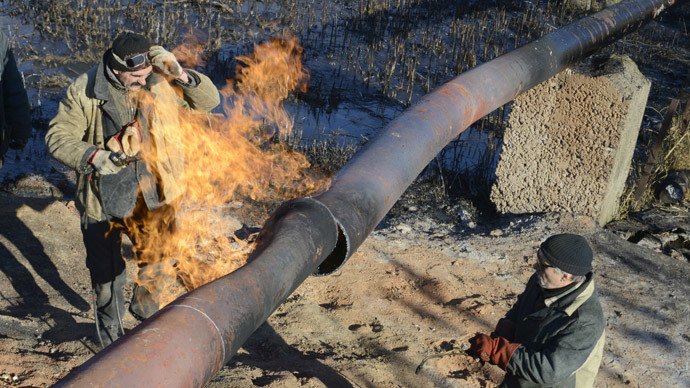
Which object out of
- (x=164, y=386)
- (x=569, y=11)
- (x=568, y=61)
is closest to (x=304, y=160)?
(x=568, y=61)

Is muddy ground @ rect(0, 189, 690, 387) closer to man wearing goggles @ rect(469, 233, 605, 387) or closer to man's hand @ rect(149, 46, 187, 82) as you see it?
man wearing goggles @ rect(469, 233, 605, 387)

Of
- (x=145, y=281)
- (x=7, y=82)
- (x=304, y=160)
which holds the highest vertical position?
(x=7, y=82)

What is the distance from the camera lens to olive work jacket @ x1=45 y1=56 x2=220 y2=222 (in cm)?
350

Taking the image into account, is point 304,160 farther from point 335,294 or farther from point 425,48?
point 425,48

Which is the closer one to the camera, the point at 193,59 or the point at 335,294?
the point at 335,294

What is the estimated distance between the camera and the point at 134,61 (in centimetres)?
346

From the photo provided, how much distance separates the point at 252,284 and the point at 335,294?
9.66 ft

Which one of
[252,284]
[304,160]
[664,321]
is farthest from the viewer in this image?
[304,160]

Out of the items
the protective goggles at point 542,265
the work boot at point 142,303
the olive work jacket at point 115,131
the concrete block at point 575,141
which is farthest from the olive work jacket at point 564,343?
the concrete block at point 575,141

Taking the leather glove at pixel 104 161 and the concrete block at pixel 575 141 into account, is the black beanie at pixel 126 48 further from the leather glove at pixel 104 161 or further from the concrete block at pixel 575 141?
the concrete block at pixel 575 141

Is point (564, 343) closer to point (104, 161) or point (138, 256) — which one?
point (104, 161)

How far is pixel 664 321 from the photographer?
190 inches

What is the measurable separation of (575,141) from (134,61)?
414 centimetres

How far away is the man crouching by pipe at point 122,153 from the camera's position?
3.48 meters
